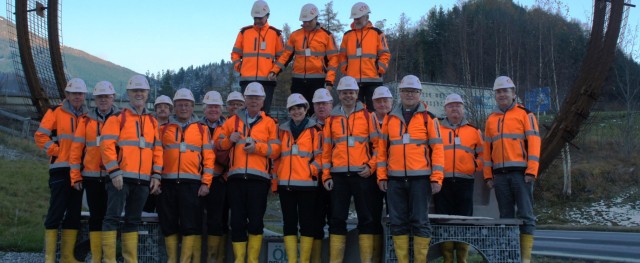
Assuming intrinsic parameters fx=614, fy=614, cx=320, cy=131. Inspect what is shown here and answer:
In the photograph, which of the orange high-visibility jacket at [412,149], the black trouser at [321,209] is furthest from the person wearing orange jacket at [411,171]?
the black trouser at [321,209]

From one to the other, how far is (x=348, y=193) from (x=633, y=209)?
21623 mm

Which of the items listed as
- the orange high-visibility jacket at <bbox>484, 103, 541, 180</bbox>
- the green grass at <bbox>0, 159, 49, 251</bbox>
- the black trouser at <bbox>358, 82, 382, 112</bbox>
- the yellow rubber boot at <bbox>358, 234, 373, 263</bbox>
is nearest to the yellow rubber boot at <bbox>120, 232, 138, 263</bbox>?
the yellow rubber boot at <bbox>358, 234, 373, 263</bbox>

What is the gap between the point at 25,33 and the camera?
12.1 m

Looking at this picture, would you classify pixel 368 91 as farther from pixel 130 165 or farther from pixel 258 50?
pixel 130 165

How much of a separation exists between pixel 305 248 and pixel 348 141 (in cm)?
141

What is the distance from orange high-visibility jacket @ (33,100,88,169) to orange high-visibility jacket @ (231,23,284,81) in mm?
2491

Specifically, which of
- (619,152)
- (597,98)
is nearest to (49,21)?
(597,98)

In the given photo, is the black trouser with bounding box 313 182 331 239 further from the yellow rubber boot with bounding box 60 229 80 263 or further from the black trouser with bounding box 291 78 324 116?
the yellow rubber boot with bounding box 60 229 80 263

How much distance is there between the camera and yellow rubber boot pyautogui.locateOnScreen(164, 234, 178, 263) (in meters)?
7.63

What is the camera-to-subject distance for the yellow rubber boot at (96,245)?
298 inches

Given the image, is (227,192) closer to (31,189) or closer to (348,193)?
(348,193)

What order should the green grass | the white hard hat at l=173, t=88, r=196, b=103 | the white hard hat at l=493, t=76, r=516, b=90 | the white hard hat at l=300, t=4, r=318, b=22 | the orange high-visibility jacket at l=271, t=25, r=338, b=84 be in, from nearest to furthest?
the white hard hat at l=173, t=88, r=196, b=103
the white hard hat at l=493, t=76, r=516, b=90
the white hard hat at l=300, t=4, r=318, b=22
the orange high-visibility jacket at l=271, t=25, r=338, b=84
the green grass

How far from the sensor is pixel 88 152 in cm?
748

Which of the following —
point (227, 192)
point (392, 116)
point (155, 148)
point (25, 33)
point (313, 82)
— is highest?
point (25, 33)
